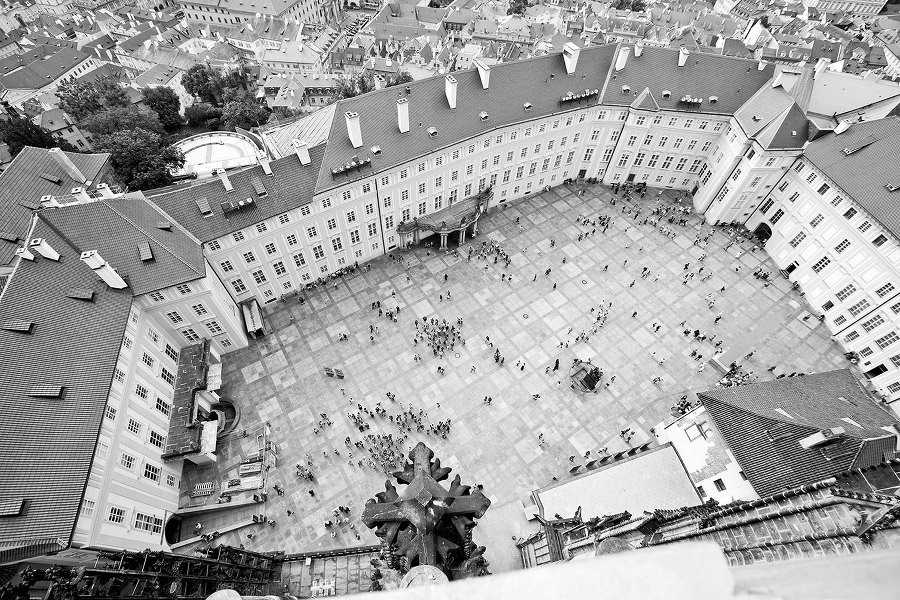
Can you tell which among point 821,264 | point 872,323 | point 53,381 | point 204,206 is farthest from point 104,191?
point 872,323

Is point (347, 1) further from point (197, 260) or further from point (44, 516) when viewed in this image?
point (44, 516)

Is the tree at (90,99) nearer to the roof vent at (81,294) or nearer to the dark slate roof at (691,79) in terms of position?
the roof vent at (81,294)

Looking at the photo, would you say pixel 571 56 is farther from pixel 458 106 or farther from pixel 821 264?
pixel 821 264

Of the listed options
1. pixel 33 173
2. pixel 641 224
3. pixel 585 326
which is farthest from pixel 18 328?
pixel 641 224

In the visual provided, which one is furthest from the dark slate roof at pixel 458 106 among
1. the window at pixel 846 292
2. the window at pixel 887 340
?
the window at pixel 887 340

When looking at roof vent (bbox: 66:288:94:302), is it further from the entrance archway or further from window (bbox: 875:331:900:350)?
the entrance archway
